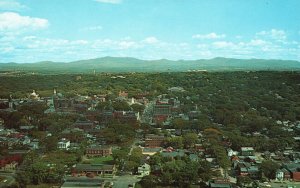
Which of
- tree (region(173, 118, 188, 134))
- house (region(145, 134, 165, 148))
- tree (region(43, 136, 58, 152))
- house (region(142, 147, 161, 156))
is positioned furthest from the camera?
tree (region(173, 118, 188, 134))

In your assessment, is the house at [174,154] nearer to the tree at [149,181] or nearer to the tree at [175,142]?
the tree at [175,142]

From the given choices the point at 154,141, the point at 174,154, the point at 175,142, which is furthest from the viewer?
the point at 154,141

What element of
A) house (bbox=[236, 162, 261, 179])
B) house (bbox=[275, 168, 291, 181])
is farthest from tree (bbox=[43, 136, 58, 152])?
house (bbox=[275, 168, 291, 181])

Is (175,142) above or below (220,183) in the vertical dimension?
above

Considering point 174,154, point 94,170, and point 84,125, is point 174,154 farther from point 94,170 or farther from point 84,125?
point 84,125

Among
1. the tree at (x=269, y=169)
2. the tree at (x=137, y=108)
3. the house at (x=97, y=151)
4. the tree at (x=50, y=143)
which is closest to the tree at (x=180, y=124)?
the tree at (x=137, y=108)

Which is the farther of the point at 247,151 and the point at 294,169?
the point at 247,151

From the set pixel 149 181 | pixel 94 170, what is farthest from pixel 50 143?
pixel 149 181

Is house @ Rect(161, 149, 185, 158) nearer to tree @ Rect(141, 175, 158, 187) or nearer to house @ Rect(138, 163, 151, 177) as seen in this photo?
house @ Rect(138, 163, 151, 177)

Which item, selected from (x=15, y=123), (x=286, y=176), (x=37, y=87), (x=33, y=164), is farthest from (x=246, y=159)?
(x=37, y=87)
